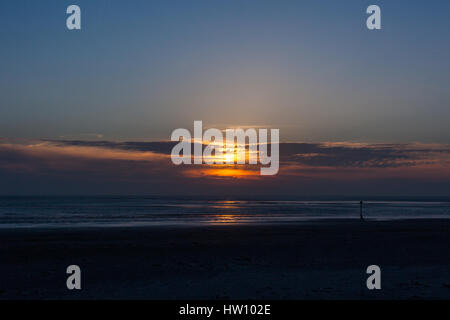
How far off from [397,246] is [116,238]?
15.0m

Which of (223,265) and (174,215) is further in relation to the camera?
(174,215)

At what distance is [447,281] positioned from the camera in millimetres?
15062

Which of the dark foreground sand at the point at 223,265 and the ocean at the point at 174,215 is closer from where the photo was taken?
the dark foreground sand at the point at 223,265

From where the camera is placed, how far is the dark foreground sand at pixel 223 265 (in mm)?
13766

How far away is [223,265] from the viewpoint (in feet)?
60.6

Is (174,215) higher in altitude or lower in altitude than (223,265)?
lower

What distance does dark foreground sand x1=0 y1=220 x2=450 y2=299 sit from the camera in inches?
542

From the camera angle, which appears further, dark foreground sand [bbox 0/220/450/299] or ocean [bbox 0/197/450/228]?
ocean [bbox 0/197/450/228]

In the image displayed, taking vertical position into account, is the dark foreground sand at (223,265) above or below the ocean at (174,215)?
above

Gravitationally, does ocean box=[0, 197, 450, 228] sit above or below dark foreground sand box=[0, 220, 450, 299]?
below
